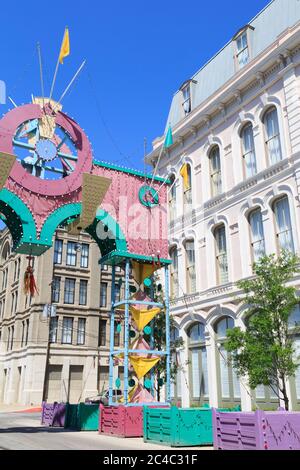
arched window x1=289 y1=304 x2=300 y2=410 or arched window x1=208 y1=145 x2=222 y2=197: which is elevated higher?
arched window x1=208 y1=145 x2=222 y2=197

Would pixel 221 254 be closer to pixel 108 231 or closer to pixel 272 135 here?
pixel 272 135

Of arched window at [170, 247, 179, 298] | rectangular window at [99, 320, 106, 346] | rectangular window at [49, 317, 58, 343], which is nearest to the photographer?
arched window at [170, 247, 179, 298]

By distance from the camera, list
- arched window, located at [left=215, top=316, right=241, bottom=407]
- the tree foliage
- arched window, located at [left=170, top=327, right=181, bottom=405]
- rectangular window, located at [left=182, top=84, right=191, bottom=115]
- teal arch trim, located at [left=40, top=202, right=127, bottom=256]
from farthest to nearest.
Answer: rectangular window, located at [left=182, top=84, right=191, bottom=115] → arched window, located at [left=170, top=327, right=181, bottom=405] → the tree foliage → arched window, located at [left=215, top=316, right=241, bottom=407] → teal arch trim, located at [left=40, top=202, right=127, bottom=256]

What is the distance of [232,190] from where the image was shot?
927 inches

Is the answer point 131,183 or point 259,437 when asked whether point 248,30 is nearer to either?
point 131,183

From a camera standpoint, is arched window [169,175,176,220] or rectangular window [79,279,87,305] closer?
arched window [169,175,176,220]

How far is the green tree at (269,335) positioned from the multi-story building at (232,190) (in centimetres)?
280

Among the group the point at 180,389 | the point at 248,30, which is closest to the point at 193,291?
the point at 180,389

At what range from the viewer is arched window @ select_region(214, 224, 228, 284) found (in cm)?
2372

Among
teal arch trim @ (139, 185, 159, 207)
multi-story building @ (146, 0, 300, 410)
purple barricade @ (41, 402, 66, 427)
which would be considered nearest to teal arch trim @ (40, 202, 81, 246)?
teal arch trim @ (139, 185, 159, 207)

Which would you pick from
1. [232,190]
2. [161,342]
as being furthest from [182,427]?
[232,190]

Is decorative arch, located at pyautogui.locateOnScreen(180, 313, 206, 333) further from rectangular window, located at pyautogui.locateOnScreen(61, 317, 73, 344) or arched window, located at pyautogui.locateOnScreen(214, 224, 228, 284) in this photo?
rectangular window, located at pyautogui.locateOnScreen(61, 317, 73, 344)

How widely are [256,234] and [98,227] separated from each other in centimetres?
771

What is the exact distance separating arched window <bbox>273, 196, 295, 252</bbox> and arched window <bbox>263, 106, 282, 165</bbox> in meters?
2.13
